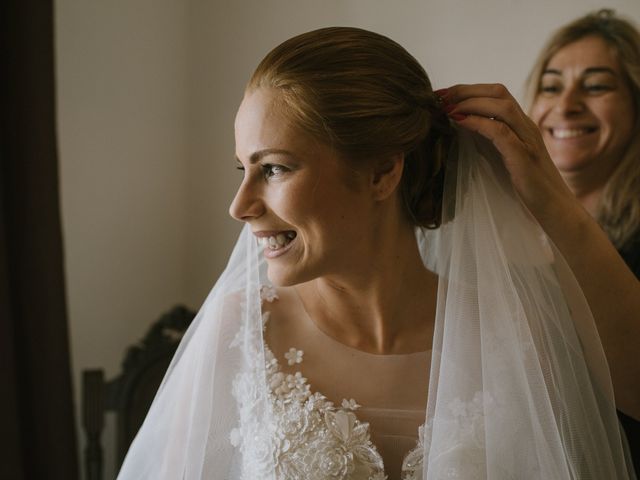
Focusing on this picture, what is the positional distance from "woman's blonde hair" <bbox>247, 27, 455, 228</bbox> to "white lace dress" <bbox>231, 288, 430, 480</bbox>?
41 centimetres

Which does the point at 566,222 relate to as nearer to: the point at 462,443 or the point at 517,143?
the point at 517,143

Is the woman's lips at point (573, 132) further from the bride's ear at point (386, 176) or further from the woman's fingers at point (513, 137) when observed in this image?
the bride's ear at point (386, 176)

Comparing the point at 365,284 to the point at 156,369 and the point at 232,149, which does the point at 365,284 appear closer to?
the point at 156,369

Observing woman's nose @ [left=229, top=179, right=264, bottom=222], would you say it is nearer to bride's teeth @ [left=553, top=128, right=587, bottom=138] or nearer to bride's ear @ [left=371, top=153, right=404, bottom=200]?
bride's ear @ [left=371, top=153, right=404, bottom=200]

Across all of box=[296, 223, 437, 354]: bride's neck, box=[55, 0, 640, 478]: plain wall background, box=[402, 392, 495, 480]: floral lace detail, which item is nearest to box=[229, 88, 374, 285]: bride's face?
box=[296, 223, 437, 354]: bride's neck

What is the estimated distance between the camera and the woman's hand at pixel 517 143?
1152 mm

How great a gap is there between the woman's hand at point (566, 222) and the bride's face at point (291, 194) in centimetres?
24

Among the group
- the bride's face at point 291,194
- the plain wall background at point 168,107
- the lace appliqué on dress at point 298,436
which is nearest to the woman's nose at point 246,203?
the bride's face at point 291,194

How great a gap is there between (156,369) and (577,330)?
4.41 feet

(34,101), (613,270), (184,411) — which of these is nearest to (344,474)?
(184,411)

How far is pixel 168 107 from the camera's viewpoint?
2.53 metres

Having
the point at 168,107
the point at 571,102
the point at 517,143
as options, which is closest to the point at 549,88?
the point at 571,102

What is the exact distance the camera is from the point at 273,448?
117 centimetres

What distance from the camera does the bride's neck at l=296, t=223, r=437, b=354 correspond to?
1.29 m
